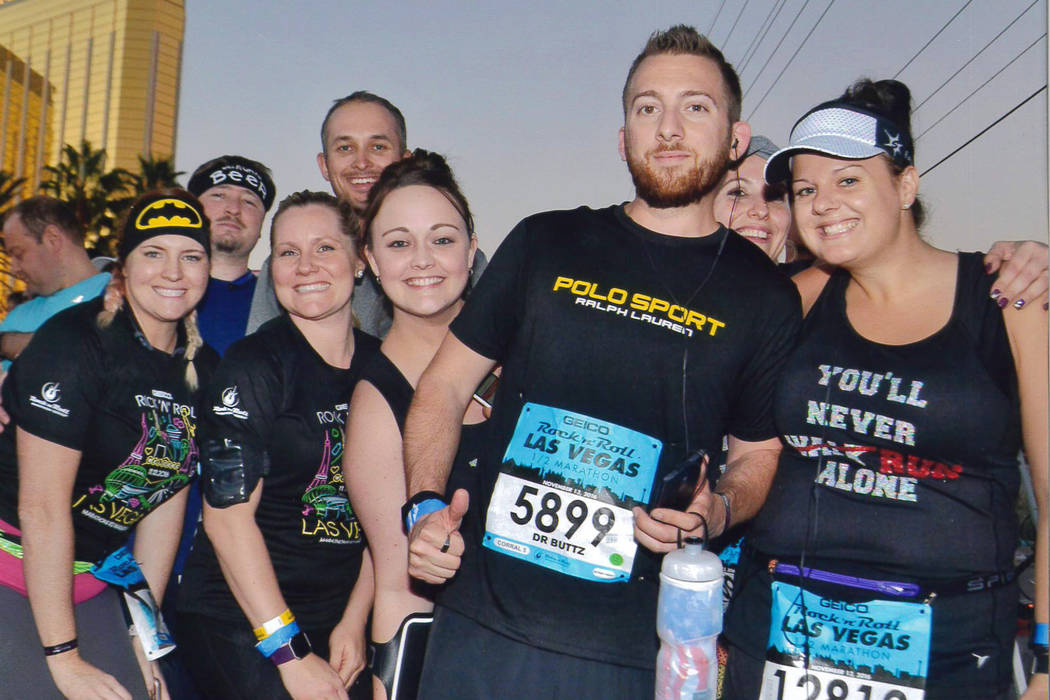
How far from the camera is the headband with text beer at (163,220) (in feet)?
11.0

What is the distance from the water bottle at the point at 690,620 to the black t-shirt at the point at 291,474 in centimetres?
137

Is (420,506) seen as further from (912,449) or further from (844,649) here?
(912,449)

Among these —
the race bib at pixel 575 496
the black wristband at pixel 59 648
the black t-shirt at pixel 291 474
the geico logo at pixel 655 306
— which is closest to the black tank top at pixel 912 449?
the geico logo at pixel 655 306

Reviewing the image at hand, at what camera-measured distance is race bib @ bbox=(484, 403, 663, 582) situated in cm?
227

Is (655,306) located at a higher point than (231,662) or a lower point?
higher

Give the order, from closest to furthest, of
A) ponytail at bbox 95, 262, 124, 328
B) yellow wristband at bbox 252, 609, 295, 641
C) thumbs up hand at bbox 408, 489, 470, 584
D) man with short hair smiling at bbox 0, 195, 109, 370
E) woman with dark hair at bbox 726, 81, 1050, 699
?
thumbs up hand at bbox 408, 489, 470, 584 < woman with dark hair at bbox 726, 81, 1050, 699 < yellow wristband at bbox 252, 609, 295, 641 < ponytail at bbox 95, 262, 124, 328 < man with short hair smiling at bbox 0, 195, 109, 370

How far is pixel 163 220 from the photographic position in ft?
11.1

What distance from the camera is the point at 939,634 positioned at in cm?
237

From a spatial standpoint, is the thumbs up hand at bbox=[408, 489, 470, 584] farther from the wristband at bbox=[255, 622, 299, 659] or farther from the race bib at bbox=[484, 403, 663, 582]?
the wristband at bbox=[255, 622, 299, 659]

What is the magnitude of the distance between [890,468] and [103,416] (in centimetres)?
248

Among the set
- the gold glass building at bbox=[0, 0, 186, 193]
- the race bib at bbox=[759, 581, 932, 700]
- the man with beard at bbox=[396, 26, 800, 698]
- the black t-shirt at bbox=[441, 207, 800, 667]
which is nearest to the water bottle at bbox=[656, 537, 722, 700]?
the man with beard at bbox=[396, 26, 800, 698]

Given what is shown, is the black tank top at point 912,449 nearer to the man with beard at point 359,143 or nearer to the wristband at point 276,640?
the wristband at point 276,640

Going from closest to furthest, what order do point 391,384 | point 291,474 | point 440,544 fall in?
point 440,544 < point 391,384 < point 291,474

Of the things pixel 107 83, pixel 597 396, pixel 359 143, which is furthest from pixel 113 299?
pixel 107 83
